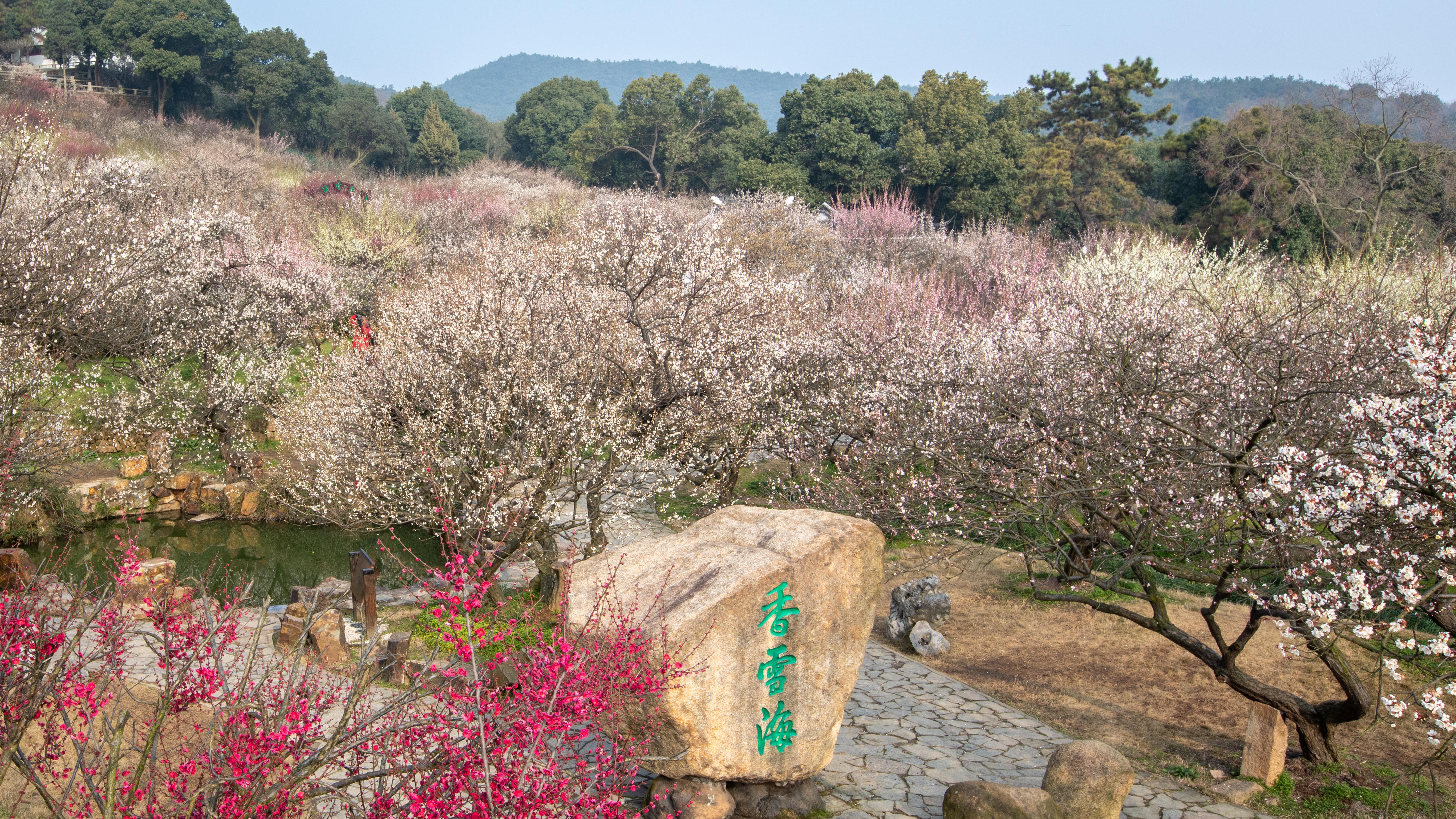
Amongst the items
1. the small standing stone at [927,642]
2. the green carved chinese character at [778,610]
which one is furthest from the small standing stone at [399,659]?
the small standing stone at [927,642]

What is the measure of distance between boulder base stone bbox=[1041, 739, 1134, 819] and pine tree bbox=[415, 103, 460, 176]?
60310mm

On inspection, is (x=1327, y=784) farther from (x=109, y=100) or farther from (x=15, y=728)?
(x=109, y=100)

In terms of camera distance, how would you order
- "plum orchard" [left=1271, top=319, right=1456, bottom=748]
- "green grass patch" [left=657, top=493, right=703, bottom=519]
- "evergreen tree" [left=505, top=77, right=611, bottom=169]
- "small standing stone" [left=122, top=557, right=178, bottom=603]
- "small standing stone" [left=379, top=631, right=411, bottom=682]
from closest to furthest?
"plum orchard" [left=1271, top=319, right=1456, bottom=748] < "small standing stone" [left=122, top=557, right=178, bottom=603] < "small standing stone" [left=379, top=631, right=411, bottom=682] < "green grass patch" [left=657, top=493, right=703, bottom=519] < "evergreen tree" [left=505, top=77, right=611, bottom=169]

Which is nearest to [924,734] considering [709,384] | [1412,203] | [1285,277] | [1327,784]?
[1327,784]

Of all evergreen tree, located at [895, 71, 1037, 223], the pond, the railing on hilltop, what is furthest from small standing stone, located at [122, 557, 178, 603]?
the railing on hilltop

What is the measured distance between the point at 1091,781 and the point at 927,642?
14.7 feet

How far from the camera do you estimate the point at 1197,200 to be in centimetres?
3788

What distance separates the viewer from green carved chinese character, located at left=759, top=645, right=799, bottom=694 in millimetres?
7066

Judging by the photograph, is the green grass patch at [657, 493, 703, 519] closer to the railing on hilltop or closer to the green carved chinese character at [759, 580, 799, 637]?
the green carved chinese character at [759, 580, 799, 637]

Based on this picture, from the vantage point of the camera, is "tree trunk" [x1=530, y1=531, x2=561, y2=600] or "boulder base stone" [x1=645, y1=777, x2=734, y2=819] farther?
"tree trunk" [x1=530, y1=531, x2=561, y2=600]

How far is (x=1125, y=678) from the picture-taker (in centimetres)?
1047

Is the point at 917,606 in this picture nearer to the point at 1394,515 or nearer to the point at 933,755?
the point at 933,755

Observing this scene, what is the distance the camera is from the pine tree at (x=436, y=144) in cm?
6106

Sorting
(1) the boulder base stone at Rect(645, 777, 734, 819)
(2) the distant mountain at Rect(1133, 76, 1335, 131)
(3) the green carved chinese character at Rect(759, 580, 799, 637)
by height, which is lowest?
(1) the boulder base stone at Rect(645, 777, 734, 819)
